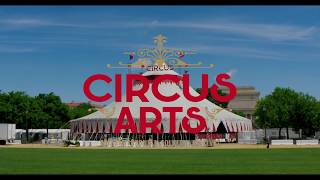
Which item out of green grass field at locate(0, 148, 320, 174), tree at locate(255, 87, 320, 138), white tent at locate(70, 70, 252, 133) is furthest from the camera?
tree at locate(255, 87, 320, 138)

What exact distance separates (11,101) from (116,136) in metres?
37.0

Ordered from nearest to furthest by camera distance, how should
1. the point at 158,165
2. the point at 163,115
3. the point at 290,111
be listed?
the point at 158,165 → the point at 163,115 → the point at 290,111

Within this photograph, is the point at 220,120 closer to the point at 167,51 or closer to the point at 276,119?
the point at 167,51

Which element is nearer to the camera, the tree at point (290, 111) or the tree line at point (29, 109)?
the tree at point (290, 111)

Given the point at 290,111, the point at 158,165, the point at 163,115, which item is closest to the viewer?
the point at 158,165

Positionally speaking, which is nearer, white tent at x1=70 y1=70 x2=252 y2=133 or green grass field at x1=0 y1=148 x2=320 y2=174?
green grass field at x1=0 y1=148 x2=320 y2=174

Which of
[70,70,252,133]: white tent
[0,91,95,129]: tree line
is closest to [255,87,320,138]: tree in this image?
[70,70,252,133]: white tent

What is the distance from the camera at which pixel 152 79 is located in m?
77.4

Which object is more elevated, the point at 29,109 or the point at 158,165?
the point at 29,109

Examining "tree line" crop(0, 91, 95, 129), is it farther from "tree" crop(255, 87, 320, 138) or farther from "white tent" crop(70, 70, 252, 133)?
"tree" crop(255, 87, 320, 138)

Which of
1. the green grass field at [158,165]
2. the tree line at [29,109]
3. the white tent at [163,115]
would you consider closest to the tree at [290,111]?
the white tent at [163,115]

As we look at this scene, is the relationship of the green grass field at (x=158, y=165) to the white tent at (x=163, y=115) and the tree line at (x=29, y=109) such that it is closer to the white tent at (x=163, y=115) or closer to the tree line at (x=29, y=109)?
the white tent at (x=163, y=115)

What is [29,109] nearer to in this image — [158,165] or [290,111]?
[290,111]

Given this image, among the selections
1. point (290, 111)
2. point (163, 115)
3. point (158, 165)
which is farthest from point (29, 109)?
point (158, 165)
